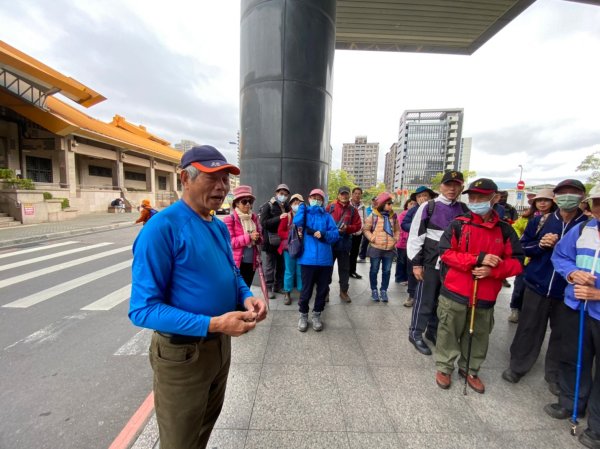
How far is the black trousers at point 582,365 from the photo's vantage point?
2.16m

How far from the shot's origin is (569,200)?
8.50 feet

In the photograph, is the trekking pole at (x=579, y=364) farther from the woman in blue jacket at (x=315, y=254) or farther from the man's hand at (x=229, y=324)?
the man's hand at (x=229, y=324)

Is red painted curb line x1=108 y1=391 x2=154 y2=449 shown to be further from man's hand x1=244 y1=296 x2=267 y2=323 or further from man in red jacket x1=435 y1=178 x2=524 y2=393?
man in red jacket x1=435 y1=178 x2=524 y2=393

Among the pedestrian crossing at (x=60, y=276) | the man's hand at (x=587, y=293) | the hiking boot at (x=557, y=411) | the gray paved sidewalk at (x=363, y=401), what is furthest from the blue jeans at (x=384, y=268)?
the pedestrian crossing at (x=60, y=276)

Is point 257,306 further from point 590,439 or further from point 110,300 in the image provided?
point 110,300

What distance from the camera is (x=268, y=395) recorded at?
2.53 metres

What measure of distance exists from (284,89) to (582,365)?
213 inches

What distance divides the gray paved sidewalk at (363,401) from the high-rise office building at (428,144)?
9439 cm

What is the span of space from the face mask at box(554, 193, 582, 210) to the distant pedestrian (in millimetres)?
2450

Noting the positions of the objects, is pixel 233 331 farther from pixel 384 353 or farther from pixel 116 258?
pixel 116 258

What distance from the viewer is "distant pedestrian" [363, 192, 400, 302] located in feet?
16.0

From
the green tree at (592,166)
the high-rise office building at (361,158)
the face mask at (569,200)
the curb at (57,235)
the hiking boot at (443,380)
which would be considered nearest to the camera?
the face mask at (569,200)

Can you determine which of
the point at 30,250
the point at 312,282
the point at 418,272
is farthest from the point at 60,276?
the point at 418,272

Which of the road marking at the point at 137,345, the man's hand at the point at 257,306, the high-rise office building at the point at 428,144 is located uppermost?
the high-rise office building at the point at 428,144
